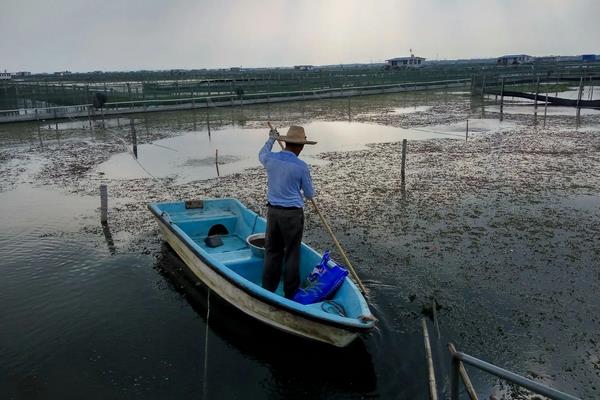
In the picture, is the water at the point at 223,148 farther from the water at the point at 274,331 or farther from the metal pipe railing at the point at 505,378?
the metal pipe railing at the point at 505,378

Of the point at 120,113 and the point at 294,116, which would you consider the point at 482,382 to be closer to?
the point at 294,116

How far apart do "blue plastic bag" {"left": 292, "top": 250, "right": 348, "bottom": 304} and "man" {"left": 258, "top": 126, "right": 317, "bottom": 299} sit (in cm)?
24

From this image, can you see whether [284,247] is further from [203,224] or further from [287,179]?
[203,224]

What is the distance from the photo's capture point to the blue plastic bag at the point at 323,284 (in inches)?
220

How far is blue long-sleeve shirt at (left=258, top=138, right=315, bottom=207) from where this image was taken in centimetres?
540

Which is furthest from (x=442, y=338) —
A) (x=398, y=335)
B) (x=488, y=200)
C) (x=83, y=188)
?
(x=83, y=188)

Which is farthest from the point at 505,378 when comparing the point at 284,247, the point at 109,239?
the point at 109,239

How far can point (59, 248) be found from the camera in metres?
8.79

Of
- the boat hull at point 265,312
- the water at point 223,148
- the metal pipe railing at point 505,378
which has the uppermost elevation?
the metal pipe railing at point 505,378

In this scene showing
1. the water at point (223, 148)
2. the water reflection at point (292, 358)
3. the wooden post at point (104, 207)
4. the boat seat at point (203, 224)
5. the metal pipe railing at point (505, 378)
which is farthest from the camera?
the water at point (223, 148)

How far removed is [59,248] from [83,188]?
4.61m

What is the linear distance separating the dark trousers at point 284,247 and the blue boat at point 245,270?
216 mm

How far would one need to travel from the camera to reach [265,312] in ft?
18.3

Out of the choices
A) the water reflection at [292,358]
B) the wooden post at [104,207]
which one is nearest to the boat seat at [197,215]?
the wooden post at [104,207]
